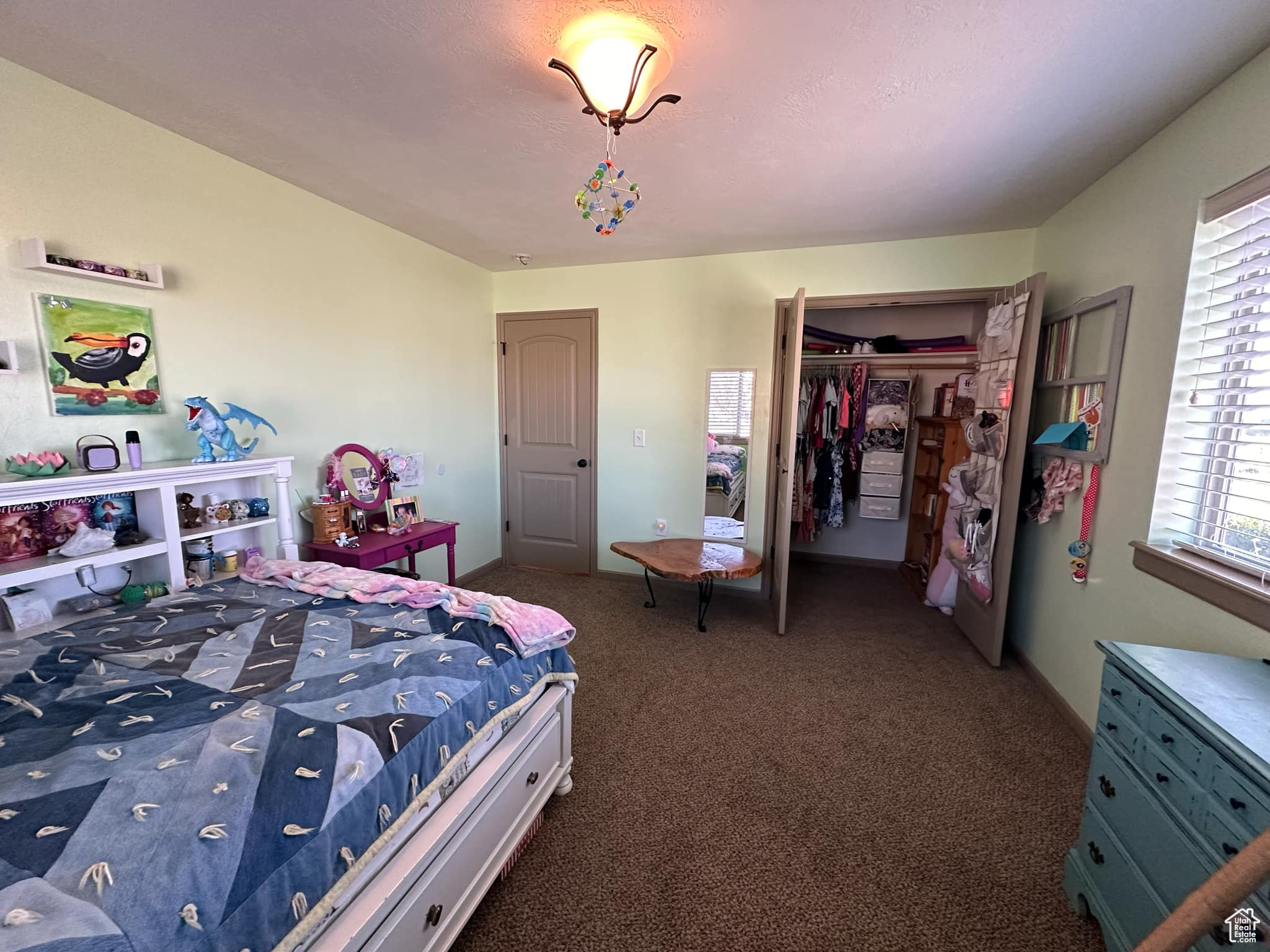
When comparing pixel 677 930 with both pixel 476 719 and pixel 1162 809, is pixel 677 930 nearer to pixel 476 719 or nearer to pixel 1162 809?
pixel 476 719

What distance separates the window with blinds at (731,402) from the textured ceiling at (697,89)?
1.21 m

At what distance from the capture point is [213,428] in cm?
198

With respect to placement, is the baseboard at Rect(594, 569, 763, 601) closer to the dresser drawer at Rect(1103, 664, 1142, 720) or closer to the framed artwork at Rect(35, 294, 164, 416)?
the dresser drawer at Rect(1103, 664, 1142, 720)

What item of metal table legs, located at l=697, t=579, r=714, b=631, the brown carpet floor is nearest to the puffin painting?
the brown carpet floor

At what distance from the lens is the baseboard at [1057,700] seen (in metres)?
2.07

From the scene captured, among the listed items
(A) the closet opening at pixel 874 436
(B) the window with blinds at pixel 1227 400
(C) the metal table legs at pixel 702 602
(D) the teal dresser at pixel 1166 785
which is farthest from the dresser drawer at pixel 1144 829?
(C) the metal table legs at pixel 702 602

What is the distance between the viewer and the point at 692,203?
2.52 m

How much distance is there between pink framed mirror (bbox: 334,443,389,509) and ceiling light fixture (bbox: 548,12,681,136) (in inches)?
80.9

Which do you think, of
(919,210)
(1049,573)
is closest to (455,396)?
(919,210)

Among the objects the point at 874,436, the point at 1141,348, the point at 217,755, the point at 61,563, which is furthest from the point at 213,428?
the point at 874,436

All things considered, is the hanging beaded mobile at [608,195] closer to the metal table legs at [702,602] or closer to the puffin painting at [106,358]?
the puffin painting at [106,358]

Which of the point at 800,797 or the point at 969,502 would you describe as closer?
the point at 800,797

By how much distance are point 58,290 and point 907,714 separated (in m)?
3.72

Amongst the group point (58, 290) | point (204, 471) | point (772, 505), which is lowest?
point (772, 505)
